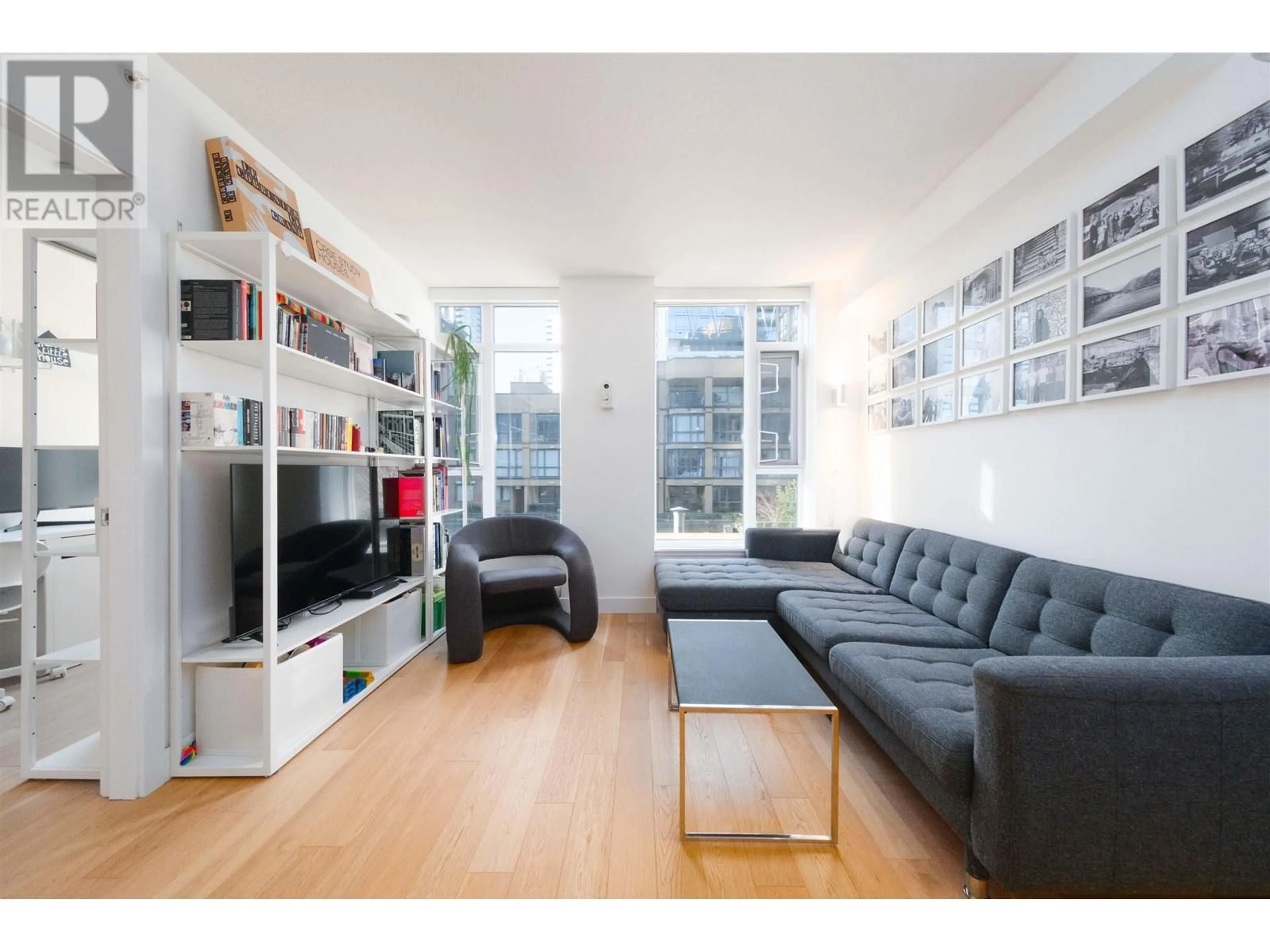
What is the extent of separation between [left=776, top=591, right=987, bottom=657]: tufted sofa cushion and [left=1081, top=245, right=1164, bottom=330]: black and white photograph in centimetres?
143

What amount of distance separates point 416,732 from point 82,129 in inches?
102

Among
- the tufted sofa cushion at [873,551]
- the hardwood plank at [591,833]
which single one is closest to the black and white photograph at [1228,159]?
the tufted sofa cushion at [873,551]

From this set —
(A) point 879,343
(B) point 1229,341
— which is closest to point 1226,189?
(B) point 1229,341

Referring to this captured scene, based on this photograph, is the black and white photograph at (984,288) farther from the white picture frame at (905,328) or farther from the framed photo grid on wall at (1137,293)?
the white picture frame at (905,328)

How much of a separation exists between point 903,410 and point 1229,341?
6.17 ft

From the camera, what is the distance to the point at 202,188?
2.05m

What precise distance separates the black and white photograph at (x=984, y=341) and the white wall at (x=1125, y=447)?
329mm

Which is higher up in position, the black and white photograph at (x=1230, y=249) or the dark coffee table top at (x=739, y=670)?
the black and white photograph at (x=1230, y=249)

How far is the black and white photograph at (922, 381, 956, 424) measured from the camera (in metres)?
2.90

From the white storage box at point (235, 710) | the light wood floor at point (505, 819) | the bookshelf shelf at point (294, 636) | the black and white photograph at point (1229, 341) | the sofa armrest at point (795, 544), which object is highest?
the black and white photograph at point (1229, 341)

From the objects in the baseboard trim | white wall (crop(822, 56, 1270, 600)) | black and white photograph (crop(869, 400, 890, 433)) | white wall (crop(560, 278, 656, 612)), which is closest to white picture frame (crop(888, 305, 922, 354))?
white wall (crop(822, 56, 1270, 600))

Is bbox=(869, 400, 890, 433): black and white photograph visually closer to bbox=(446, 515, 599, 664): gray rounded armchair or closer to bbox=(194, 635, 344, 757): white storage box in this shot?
bbox=(446, 515, 599, 664): gray rounded armchair

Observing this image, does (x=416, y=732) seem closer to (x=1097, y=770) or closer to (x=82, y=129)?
(x=1097, y=770)

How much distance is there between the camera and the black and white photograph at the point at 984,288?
8.25 ft
